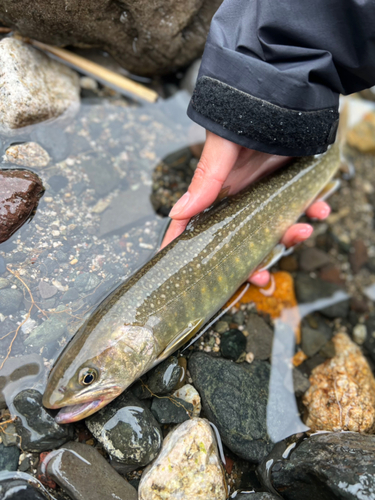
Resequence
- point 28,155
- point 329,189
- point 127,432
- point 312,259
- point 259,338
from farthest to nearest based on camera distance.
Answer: point 329,189
point 312,259
point 259,338
point 28,155
point 127,432

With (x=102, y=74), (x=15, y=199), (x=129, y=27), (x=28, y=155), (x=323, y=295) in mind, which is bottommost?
(x=323, y=295)

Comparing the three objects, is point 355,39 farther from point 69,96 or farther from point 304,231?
point 69,96

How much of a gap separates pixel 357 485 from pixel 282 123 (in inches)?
113

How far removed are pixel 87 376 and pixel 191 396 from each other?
3.26ft

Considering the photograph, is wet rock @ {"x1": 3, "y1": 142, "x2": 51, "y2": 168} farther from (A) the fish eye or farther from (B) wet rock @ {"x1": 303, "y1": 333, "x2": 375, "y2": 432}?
(B) wet rock @ {"x1": 303, "y1": 333, "x2": 375, "y2": 432}

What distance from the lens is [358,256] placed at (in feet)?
15.5

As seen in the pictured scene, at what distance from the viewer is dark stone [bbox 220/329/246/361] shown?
3516 mm

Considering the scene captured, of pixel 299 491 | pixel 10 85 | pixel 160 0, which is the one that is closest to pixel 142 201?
pixel 10 85

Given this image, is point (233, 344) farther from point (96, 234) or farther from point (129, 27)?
point (129, 27)

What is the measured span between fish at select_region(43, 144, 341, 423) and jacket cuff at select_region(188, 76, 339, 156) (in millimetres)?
638

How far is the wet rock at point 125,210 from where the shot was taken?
3.76 m

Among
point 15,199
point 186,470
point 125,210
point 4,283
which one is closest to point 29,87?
point 15,199

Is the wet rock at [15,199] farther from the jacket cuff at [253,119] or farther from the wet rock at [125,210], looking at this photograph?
the jacket cuff at [253,119]

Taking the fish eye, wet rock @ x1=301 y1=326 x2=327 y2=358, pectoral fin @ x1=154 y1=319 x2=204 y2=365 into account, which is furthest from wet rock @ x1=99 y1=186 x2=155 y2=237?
wet rock @ x1=301 y1=326 x2=327 y2=358
